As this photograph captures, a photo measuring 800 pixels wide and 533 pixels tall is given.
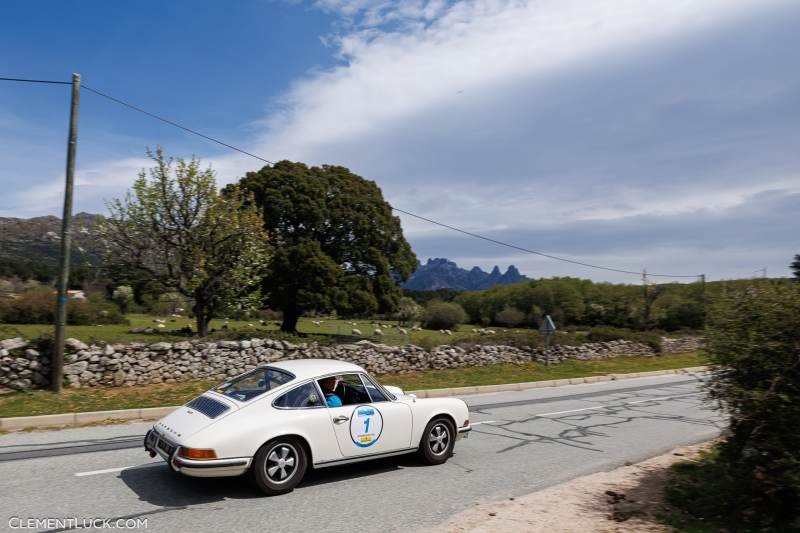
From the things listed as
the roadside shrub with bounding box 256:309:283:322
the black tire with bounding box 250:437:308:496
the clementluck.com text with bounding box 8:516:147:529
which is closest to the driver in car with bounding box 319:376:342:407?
the black tire with bounding box 250:437:308:496

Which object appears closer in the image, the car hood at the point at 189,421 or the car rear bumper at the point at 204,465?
the car rear bumper at the point at 204,465

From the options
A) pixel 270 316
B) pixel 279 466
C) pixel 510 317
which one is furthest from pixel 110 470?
pixel 510 317

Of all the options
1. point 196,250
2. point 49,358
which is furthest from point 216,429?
point 196,250

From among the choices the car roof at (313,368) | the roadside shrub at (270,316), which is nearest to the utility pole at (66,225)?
the car roof at (313,368)

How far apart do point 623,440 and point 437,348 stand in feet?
40.8

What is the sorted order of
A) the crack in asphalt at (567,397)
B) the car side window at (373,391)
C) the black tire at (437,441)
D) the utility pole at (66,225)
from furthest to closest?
the crack in asphalt at (567,397), the utility pole at (66,225), the black tire at (437,441), the car side window at (373,391)

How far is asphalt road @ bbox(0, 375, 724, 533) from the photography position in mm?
5551

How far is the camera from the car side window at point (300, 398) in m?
6.62

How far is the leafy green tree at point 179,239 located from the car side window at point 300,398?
15.1m

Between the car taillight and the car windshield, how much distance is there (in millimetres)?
858

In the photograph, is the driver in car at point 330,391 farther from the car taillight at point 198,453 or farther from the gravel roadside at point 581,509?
the gravel roadside at point 581,509

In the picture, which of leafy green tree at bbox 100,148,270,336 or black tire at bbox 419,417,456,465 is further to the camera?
leafy green tree at bbox 100,148,270,336

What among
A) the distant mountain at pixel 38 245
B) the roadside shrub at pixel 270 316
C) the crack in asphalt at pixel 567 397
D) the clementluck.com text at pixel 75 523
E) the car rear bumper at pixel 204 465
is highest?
the distant mountain at pixel 38 245

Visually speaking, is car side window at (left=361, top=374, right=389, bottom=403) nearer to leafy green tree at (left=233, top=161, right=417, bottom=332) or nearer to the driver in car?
the driver in car
